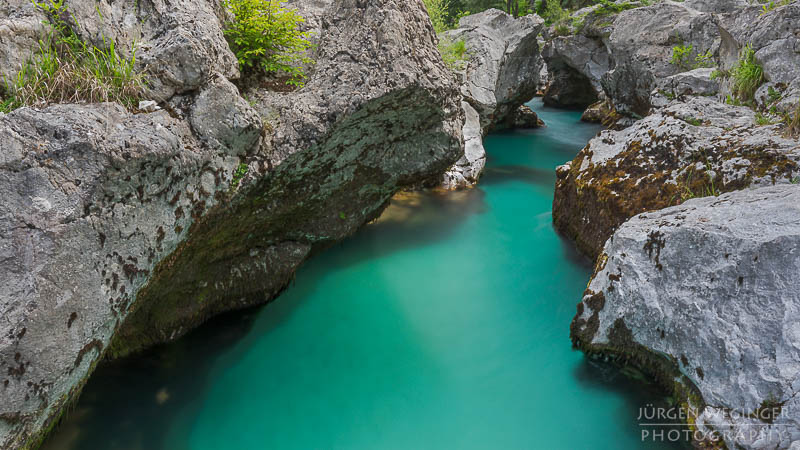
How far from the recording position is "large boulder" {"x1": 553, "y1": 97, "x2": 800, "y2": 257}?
473cm

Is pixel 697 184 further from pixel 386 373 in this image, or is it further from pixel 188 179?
pixel 188 179

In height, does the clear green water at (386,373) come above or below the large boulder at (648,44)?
below

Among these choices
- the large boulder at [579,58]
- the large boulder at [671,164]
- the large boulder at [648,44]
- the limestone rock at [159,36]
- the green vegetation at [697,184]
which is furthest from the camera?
the large boulder at [579,58]

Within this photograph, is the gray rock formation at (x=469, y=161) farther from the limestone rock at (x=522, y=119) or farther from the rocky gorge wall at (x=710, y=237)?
the limestone rock at (x=522, y=119)

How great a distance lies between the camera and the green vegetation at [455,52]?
39.9ft

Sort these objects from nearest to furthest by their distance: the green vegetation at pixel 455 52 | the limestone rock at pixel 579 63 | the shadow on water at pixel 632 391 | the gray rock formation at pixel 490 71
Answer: the shadow on water at pixel 632 391, the gray rock formation at pixel 490 71, the green vegetation at pixel 455 52, the limestone rock at pixel 579 63

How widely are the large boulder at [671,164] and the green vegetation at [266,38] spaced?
15.1 ft

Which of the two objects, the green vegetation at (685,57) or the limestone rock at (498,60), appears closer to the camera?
the green vegetation at (685,57)

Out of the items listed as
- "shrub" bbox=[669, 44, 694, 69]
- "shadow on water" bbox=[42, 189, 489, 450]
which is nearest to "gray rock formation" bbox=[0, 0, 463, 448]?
"shadow on water" bbox=[42, 189, 489, 450]

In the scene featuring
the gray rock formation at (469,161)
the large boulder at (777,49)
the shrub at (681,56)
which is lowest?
the gray rock formation at (469,161)

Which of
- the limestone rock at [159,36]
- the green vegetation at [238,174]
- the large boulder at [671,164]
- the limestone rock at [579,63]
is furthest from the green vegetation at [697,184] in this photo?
the limestone rock at [579,63]

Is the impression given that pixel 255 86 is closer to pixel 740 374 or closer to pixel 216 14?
pixel 216 14

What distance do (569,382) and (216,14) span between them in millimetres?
5296

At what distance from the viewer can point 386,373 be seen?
4.94 meters
